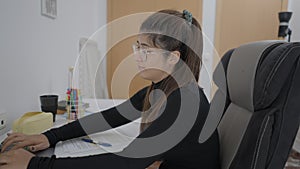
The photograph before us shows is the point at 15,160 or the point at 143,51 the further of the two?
the point at 143,51

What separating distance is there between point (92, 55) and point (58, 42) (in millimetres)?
631

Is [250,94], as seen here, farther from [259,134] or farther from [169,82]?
[169,82]

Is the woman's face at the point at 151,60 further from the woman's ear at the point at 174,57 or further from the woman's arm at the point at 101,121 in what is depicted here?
the woman's arm at the point at 101,121

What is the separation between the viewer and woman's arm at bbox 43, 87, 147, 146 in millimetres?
823

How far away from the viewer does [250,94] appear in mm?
655

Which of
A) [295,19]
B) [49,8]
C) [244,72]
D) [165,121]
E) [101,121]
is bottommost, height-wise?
[101,121]

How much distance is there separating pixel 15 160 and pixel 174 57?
515mm

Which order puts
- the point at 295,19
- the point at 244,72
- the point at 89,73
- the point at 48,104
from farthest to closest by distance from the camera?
1. the point at 295,19
2. the point at 89,73
3. the point at 48,104
4. the point at 244,72

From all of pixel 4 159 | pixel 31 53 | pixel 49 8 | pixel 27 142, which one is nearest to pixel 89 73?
pixel 49 8

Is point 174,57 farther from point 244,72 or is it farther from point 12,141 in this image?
point 12,141

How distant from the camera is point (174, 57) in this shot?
75 cm

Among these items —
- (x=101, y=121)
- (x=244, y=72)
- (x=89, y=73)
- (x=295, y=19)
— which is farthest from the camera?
(x=295, y=19)

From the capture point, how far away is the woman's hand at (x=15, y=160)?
55cm

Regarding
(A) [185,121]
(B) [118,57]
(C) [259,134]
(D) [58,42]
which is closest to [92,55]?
(D) [58,42]
